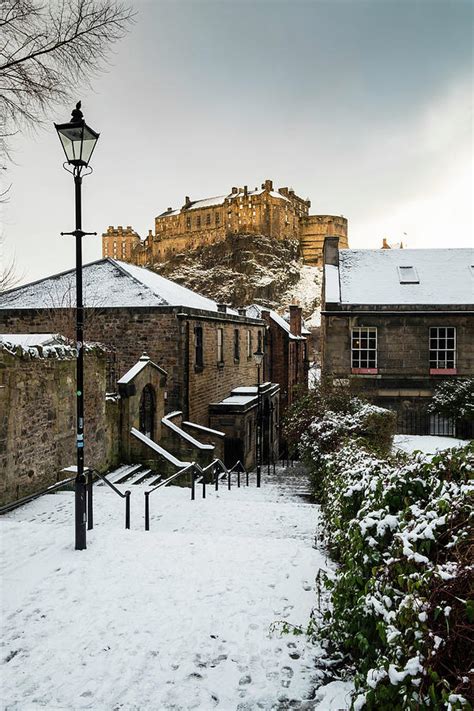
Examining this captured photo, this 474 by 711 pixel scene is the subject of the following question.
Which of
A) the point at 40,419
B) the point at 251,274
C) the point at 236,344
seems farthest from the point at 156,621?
the point at 251,274

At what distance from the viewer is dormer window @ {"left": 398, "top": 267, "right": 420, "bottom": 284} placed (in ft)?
82.1

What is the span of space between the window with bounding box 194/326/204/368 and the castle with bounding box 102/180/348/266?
8917 cm

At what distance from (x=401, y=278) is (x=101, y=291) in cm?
1463

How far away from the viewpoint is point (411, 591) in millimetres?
2947

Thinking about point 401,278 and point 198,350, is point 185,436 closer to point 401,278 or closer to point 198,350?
point 198,350

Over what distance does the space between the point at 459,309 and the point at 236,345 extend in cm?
1101

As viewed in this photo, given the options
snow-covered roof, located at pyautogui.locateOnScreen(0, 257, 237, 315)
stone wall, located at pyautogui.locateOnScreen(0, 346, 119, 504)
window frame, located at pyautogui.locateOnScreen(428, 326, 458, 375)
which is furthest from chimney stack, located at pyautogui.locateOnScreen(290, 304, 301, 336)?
stone wall, located at pyautogui.locateOnScreen(0, 346, 119, 504)

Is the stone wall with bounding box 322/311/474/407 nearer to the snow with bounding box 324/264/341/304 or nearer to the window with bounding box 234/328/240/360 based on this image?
the snow with bounding box 324/264/341/304

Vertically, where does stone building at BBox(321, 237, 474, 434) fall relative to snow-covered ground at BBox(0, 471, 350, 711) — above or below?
above

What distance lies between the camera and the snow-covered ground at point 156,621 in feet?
12.4

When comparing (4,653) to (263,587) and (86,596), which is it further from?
(263,587)

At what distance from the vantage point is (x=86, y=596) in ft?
17.1

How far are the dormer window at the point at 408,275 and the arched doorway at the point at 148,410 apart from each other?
1470 centimetres

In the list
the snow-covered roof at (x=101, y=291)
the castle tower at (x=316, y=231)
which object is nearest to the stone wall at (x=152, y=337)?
the snow-covered roof at (x=101, y=291)
